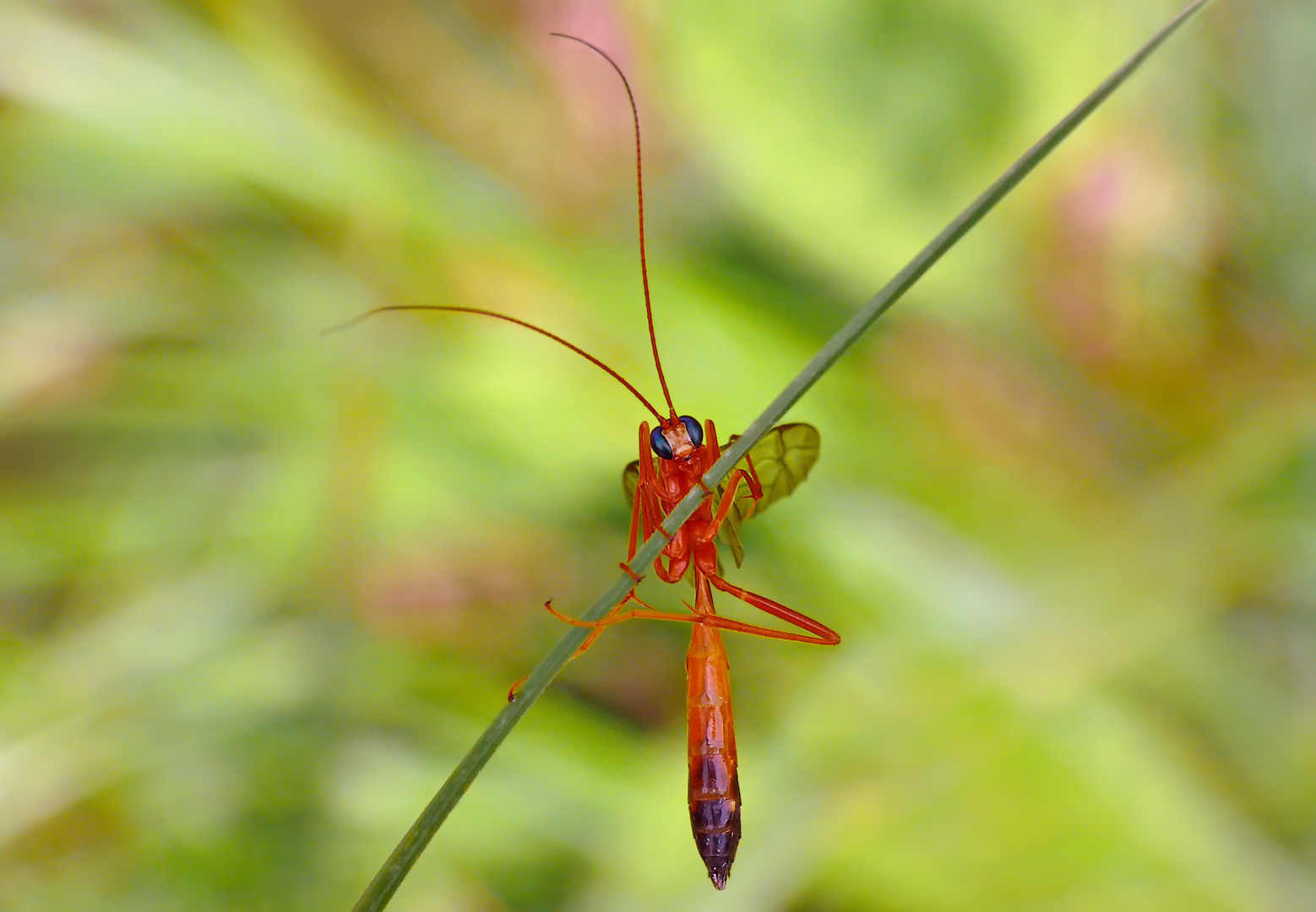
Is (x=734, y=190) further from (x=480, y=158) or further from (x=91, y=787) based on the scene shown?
(x=91, y=787)

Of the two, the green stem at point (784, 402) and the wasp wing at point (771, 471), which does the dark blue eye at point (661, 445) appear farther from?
the green stem at point (784, 402)

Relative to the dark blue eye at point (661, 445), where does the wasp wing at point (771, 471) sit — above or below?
above

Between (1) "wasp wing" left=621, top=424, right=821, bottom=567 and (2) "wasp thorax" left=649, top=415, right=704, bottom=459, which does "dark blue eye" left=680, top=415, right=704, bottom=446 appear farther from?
(1) "wasp wing" left=621, top=424, right=821, bottom=567

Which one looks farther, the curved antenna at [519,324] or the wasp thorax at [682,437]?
the wasp thorax at [682,437]

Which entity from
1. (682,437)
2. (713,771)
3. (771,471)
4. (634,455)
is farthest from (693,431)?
(634,455)

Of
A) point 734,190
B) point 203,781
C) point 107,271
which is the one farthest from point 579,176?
point 203,781

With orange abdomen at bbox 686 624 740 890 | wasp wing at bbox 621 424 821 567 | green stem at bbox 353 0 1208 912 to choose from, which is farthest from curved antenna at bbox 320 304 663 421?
orange abdomen at bbox 686 624 740 890

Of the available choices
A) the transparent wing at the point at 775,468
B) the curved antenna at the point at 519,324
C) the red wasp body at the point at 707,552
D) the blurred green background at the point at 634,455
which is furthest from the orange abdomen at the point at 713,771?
the blurred green background at the point at 634,455
